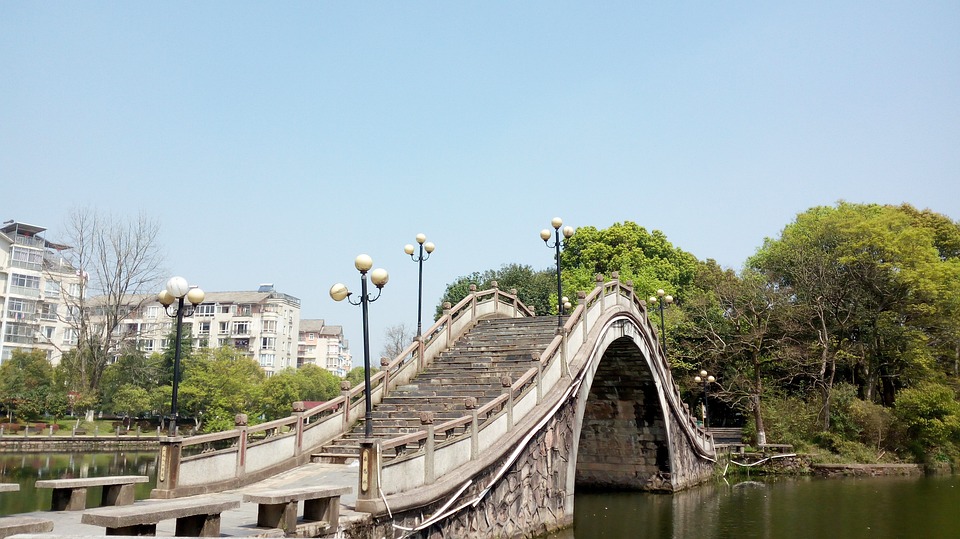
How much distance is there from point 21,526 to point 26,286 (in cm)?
6619

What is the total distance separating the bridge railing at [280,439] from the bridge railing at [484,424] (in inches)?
70.3

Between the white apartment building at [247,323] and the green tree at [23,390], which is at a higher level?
the white apartment building at [247,323]

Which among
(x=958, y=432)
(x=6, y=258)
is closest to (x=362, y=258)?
(x=958, y=432)

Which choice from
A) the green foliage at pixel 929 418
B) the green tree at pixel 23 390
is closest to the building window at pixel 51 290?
the green tree at pixel 23 390

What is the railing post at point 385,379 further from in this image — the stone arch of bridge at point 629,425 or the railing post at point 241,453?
the stone arch of bridge at point 629,425

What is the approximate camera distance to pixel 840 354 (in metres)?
34.3

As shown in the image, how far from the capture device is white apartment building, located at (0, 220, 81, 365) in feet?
197

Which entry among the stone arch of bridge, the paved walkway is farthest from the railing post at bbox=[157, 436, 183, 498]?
the stone arch of bridge

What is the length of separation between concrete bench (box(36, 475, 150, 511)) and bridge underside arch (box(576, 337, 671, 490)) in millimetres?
16628

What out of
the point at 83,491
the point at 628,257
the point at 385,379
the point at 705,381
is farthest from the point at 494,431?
the point at 628,257

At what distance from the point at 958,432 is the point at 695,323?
12804mm

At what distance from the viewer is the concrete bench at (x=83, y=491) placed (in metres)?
9.11

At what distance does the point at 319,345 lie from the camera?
4382 inches

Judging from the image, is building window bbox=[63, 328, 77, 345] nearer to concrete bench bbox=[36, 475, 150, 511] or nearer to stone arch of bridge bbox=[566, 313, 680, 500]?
stone arch of bridge bbox=[566, 313, 680, 500]
